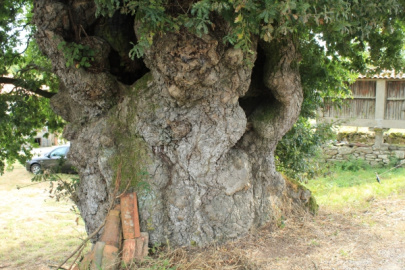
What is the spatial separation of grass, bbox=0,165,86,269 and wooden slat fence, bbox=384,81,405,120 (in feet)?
41.5

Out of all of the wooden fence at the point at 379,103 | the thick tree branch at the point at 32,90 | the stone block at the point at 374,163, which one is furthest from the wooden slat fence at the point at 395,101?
the thick tree branch at the point at 32,90

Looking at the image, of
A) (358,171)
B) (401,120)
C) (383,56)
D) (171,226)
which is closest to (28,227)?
(171,226)

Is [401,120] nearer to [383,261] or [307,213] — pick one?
[307,213]

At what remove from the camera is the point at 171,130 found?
15.6 feet

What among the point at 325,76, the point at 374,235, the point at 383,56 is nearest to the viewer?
the point at 374,235

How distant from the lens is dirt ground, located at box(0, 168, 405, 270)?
4.61 m

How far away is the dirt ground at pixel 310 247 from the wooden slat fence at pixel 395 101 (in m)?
8.42

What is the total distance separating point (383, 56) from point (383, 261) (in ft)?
10.9

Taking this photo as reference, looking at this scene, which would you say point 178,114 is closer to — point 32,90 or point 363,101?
point 32,90

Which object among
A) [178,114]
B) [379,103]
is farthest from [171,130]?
[379,103]

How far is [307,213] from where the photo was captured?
614 centimetres

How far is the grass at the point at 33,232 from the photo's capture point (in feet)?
24.8

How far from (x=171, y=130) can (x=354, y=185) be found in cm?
915

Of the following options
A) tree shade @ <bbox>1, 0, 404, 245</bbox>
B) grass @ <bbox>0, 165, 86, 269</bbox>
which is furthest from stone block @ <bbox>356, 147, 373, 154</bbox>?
grass @ <bbox>0, 165, 86, 269</bbox>
